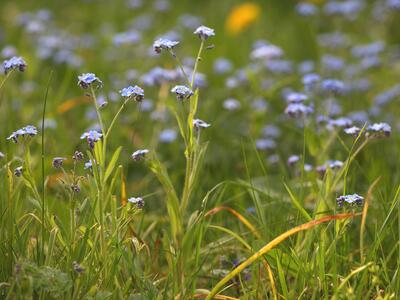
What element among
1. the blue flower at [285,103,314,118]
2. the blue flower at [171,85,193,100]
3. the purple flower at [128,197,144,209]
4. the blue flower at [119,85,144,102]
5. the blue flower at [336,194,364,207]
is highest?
the blue flower at [119,85,144,102]

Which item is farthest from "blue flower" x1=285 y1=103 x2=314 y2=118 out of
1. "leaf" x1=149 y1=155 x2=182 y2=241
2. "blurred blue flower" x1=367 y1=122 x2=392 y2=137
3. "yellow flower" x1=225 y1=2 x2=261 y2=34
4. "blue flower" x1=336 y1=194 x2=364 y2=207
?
"yellow flower" x1=225 y1=2 x2=261 y2=34

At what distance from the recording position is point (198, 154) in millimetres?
2471

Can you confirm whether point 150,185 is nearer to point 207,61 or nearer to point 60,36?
point 207,61

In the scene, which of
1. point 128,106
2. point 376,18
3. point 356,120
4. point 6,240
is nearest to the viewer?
point 6,240

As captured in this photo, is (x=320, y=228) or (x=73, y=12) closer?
(x=320, y=228)

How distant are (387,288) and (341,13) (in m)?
3.48

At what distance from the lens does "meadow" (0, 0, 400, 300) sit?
2406mm

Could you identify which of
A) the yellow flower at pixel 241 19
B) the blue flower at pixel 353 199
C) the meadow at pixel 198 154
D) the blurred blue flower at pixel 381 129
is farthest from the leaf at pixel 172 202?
the yellow flower at pixel 241 19

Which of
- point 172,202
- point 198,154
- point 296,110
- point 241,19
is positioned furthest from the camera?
point 241,19

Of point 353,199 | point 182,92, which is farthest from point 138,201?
point 353,199

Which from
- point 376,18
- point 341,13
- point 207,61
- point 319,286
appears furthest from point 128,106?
point 319,286

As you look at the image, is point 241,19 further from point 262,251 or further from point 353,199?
point 262,251

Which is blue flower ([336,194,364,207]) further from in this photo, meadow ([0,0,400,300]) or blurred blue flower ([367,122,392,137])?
blurred blue flower ([367,122,392,137])

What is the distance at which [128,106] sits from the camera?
4844 millimetres
